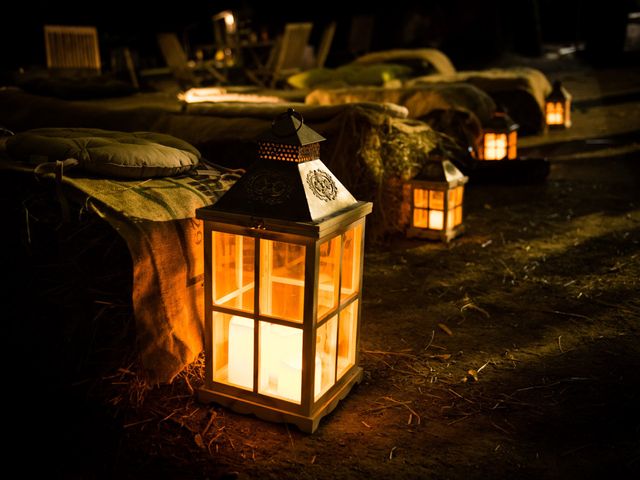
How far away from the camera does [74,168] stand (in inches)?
106

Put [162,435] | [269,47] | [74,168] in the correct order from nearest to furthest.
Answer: [162,435] → [74,168] → [269,47]

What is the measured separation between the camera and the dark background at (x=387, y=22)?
1320 centimetres

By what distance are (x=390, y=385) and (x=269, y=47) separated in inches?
419

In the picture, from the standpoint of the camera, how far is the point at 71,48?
8297 millimetres

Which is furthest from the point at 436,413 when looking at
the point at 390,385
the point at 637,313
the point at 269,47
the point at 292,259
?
the point at 269,47

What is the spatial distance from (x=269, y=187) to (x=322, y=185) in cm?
20

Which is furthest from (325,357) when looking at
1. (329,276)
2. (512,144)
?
(512,144)

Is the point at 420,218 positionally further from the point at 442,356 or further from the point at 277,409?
the point at 277,409

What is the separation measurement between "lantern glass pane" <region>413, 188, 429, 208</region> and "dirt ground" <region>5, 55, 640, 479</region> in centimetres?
33

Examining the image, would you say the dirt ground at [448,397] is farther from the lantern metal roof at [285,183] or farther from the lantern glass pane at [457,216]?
the lantern metal roof at [285,183]

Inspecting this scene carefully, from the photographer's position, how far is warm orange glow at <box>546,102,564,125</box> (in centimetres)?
929

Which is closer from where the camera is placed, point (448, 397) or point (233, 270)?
point (233, 270)

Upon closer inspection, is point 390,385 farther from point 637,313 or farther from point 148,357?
point 637,313

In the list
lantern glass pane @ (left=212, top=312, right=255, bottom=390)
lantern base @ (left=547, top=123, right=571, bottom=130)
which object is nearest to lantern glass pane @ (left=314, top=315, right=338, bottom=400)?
lantern glass pane @ (left=212, top=312, right=255, bottom=390)
